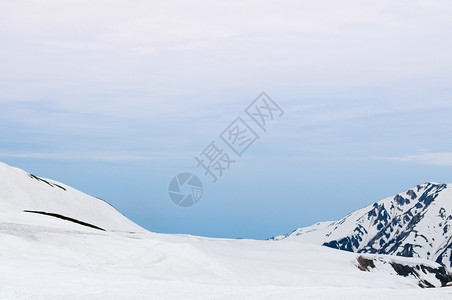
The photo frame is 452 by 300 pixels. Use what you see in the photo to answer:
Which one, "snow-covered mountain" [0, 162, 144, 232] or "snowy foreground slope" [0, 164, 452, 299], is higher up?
"snow-covered mountain" [0, 162, 144, 232]

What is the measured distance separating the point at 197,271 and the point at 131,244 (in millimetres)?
6044

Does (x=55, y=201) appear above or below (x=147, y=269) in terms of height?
above

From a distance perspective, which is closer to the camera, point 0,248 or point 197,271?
point 0,248

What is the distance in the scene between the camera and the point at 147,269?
3206 cm

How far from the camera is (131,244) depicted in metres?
39.0

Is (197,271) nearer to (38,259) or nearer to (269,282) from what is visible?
(269,282)

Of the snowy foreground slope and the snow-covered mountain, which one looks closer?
the snowy foreground slope

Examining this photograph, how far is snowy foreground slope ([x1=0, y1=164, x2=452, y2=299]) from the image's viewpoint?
19.2 metres

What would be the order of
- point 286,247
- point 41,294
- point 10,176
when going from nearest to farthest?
point 41,294 < point 286,247 < point 10,176

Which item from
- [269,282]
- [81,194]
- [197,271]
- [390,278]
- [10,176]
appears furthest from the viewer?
[81,194]

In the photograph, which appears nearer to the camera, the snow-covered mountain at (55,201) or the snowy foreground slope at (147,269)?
the snowy foreground slope at (147,269)

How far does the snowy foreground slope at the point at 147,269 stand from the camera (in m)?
19.2

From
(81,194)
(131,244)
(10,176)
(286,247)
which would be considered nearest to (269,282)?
(131,244)

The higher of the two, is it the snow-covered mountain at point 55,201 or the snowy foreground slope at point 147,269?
the snow-covered mountain at point 55,201
